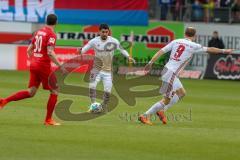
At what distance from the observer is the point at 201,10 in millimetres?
38094

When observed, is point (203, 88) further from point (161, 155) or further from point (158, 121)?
point (161, 155)

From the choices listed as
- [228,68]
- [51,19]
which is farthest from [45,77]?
[228,68]

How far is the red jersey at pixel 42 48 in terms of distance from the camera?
1609 centimetres

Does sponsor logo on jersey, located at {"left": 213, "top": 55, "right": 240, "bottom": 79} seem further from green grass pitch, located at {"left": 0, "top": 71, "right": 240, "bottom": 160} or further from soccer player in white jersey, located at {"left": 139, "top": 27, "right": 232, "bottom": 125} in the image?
soccer player in white jersey, located at {"left": 139, "top": 27, "right": 232, "bottom": 125}

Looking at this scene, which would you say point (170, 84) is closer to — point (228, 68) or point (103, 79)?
point (103, 79)

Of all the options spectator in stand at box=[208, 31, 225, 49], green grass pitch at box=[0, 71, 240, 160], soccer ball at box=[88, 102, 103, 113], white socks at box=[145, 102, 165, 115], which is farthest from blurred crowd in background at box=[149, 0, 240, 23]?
white socks at box=[145, 102, 165, 115]

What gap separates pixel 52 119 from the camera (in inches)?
671

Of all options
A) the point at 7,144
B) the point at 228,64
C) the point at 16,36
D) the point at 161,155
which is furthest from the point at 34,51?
the point at 16,36

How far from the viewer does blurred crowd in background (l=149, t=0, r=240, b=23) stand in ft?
124

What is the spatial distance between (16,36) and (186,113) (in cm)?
1900

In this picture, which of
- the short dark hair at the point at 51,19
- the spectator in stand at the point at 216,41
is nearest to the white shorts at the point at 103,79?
the short dark hair at the point at 51,19

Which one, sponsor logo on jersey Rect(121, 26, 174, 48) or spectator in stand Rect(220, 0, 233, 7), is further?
spectator in stand Rect(220, 0, 233, 7)

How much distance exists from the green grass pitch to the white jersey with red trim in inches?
49.0

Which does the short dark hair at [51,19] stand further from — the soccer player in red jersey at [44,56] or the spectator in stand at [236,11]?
the spectator in stand at [236,11]
